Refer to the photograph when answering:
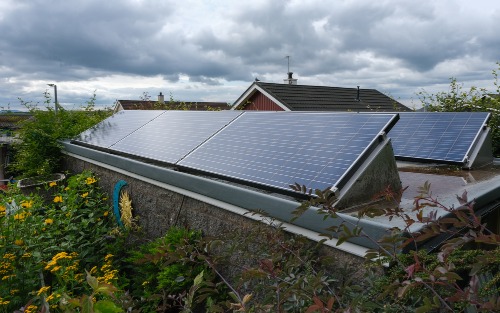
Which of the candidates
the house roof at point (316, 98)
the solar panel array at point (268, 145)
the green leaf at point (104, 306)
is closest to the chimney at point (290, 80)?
the house roof at point (316, 98)

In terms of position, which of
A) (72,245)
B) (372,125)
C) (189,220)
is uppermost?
(372,125)

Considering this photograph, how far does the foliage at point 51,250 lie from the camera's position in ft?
13.4

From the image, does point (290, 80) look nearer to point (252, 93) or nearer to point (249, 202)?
point (252, 93)

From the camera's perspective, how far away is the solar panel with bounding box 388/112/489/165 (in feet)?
16.3

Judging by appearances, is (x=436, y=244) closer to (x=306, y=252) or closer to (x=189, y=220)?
(x=306, y=252)

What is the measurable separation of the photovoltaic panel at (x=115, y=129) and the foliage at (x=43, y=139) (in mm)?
706

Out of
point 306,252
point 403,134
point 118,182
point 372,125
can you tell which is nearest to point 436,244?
point 306,252

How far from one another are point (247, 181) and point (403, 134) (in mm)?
3288

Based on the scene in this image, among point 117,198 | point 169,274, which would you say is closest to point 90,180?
point 117,198

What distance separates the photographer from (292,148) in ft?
13.0

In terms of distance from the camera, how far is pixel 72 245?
16.1ft

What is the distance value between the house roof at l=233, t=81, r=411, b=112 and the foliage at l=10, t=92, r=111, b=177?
10481mm

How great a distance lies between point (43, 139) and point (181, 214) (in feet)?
18.3

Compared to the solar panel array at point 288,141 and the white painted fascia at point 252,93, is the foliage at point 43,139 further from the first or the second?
the white painted fascia at point 252,93
